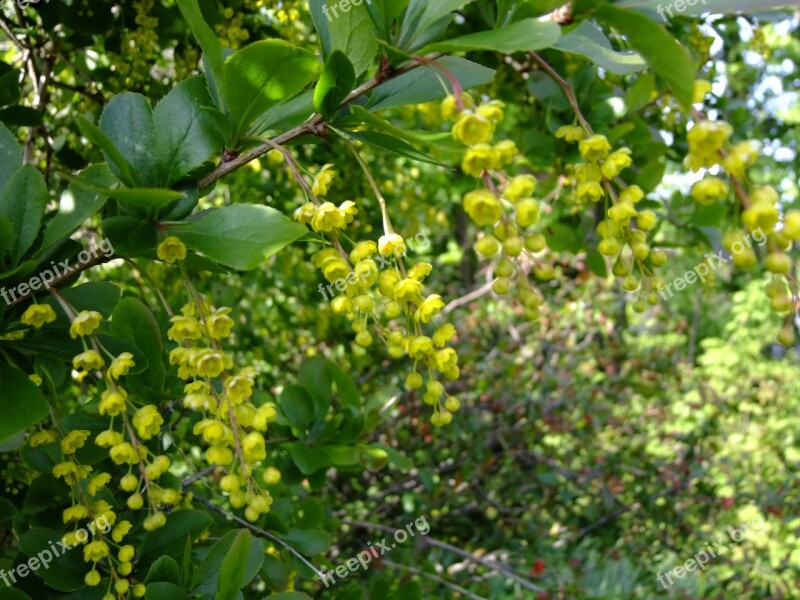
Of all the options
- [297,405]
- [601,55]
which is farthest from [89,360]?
[297,405]

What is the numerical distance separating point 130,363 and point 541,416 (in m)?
3.86

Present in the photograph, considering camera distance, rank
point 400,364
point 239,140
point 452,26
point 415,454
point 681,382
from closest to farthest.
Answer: point 239,140
point 452,26
point 415,454
point 400,364
point 681,382

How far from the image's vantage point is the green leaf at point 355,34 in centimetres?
98

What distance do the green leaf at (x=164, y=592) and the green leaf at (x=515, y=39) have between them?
857 mm

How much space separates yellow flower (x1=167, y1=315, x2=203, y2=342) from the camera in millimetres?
1025

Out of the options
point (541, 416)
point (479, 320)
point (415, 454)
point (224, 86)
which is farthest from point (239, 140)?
point (479, 320)

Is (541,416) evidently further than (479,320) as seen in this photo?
No

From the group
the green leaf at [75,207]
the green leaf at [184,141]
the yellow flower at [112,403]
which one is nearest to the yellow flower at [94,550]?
the yellow flower at [112,403]

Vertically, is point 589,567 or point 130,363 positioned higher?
point 130,363

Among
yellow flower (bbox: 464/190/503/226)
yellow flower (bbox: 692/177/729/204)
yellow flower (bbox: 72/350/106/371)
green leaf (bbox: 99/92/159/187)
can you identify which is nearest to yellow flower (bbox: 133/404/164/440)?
yellow flower (bbox: 72/350/106/371)

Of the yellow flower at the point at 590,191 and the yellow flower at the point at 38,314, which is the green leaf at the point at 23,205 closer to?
the yellow flower at the point at 38,314

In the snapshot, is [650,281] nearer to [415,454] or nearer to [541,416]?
[415,454]

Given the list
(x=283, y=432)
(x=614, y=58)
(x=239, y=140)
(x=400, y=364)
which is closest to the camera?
(x=614, y=58)

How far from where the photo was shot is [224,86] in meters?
0.98
